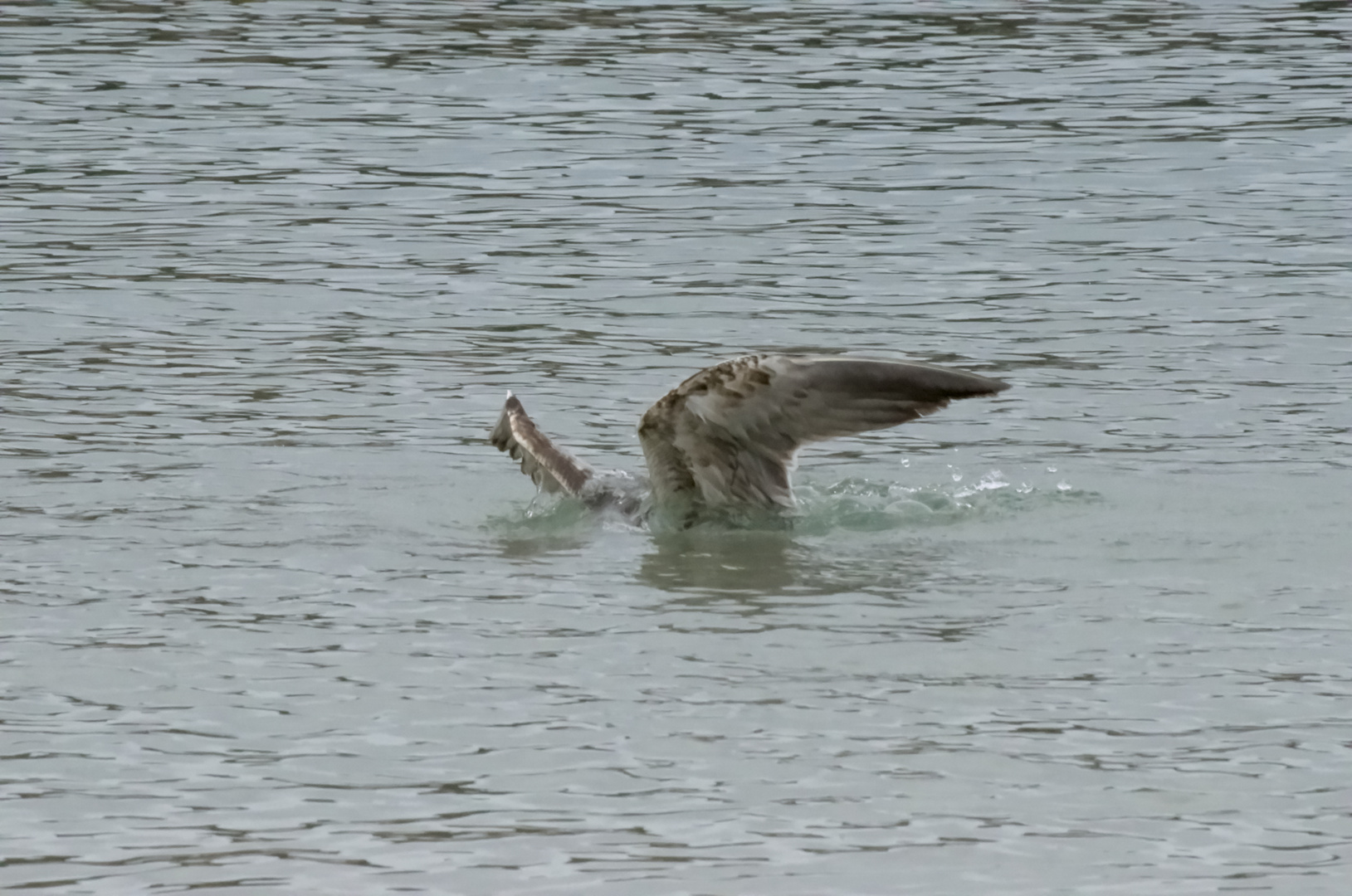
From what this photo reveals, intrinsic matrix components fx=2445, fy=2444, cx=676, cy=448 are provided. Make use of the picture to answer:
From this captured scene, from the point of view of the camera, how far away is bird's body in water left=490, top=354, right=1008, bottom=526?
976 cm

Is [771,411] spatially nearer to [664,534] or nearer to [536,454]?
[664,534]

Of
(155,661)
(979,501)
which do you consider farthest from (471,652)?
(979,501)

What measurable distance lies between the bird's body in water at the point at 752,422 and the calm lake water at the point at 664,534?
217 mm

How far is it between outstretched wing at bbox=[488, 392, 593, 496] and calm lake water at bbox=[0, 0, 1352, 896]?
19 centimetres

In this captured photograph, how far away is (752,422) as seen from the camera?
33.3ft

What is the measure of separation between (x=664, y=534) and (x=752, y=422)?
2.88 ft

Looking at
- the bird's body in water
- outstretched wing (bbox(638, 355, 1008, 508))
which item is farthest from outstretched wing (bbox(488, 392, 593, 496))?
outstretched wing (bbox(638, 355, 1008, 508))

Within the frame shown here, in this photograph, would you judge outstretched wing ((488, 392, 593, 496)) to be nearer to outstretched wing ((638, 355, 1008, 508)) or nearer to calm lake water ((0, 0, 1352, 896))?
calm lake water ((0, 0, 1352, 896))

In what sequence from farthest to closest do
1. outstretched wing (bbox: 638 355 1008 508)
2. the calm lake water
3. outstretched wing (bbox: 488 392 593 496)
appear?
outstretched wing (bbox: 488 392 593 496) → outstretched wing (bbox: 638 355 1008 508) → the calm lake water

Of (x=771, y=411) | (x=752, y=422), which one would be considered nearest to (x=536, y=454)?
(x=752, y=422)

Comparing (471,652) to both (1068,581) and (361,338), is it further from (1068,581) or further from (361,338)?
(361,338)

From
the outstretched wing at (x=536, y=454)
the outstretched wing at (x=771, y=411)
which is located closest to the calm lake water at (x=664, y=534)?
the outstretched wing at (x=536, y=454)

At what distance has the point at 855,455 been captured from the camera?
1247 centimetres

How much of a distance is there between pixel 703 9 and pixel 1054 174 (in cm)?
1135
